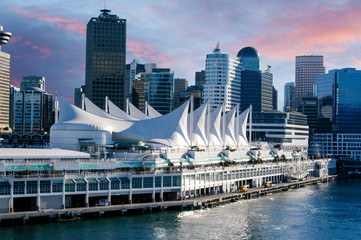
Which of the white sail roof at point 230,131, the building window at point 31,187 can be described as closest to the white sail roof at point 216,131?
the white sail roof at point 230,131

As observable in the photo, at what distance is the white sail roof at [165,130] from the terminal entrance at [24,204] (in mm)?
40363

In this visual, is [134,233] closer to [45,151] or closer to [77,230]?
[77,230]

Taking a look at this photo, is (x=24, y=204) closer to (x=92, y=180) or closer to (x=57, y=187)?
(x=57, y=187)

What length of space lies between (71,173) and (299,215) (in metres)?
37.4

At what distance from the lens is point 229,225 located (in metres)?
71.6

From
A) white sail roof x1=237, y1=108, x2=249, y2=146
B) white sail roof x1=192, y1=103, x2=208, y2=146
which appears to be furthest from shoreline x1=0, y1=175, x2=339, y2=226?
white sail roof x1=237, y1=108, x2=249, y2=146

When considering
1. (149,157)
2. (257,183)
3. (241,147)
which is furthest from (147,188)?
(241,147)

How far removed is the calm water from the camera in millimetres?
64250

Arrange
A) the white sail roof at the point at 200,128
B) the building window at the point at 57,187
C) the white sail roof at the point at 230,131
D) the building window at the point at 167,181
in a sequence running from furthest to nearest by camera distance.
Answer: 1. the white sail roof at the point at 230,131
2. the white sail roof at the point at 200,128
3. the building window at the point at 167,181
4. the building window at the point at 57,187

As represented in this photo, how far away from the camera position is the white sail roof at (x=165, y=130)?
114 meters

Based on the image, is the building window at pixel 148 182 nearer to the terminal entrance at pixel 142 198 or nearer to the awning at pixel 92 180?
the terminal entrance at pixel 142 198

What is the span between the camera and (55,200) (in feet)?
243

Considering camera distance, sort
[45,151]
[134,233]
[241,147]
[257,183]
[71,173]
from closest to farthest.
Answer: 1. [134,233]
2. [71,173]
3. [45,151]
4. [257,183]
5. [241,147]

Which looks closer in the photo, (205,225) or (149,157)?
(205,225)
